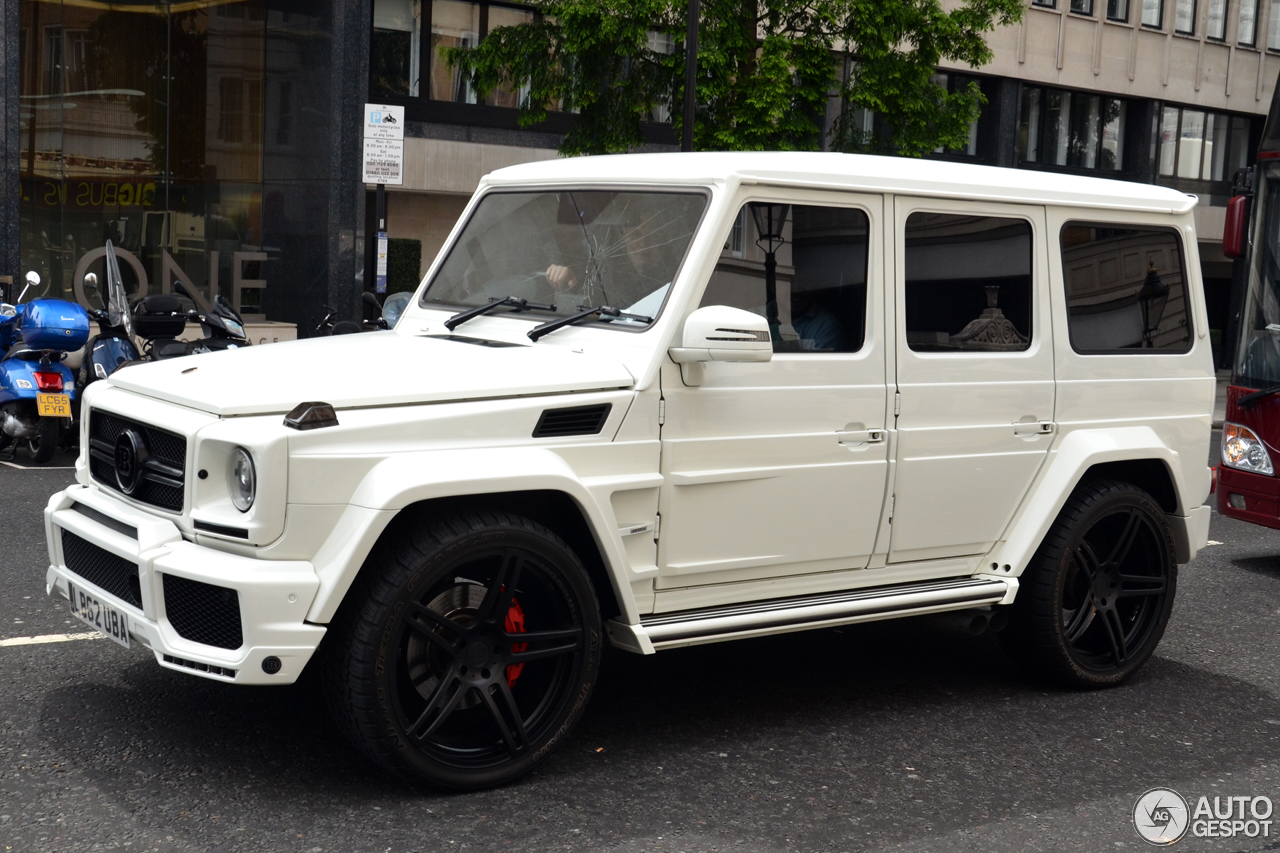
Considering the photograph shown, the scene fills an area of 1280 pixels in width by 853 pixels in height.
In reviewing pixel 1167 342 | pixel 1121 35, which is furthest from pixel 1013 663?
pixel 1121 35

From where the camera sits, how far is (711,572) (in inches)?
190

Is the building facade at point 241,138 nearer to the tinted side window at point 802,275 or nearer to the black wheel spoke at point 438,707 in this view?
the tinted side window at point 802,275

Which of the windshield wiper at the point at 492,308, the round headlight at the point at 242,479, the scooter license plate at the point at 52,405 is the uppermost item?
the windshield wiper at the point at 492,308

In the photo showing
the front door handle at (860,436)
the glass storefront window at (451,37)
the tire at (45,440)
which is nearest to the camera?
the front door handle at (860,436)

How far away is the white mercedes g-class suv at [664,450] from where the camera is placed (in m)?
4.12

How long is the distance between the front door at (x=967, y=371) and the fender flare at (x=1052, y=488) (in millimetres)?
61

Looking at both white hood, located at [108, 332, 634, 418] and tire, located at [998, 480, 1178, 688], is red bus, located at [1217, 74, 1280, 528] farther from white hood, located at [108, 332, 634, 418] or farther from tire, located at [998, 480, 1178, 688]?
white hood, located at [108, 332, 634, 418]

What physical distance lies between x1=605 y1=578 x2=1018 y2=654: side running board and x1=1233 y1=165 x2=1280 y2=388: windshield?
4.49 meters

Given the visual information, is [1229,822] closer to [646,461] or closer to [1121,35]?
[646,461]

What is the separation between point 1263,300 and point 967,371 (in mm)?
4868

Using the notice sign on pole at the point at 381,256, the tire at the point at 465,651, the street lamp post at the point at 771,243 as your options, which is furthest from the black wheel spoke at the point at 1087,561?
the notice sign on pole at the point at 381,256

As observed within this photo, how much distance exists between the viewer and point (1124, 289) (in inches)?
235

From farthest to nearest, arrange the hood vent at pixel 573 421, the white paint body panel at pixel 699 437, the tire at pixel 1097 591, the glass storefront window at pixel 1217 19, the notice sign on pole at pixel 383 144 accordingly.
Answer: the glass storefront window at pixel 1217 19 < the notice sign on pole at pixel 383 144 < the tire at pixel 1097 591 < the hood vent at pixel 573 421 < the white paint body panel at pixel 699 437

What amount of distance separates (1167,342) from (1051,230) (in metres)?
Result: 0.85
